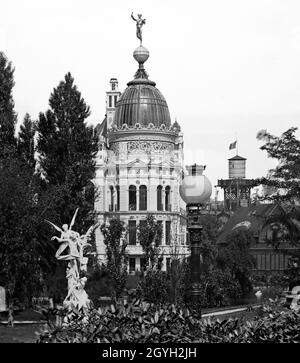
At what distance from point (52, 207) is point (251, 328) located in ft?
98.6

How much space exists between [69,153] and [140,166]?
32709 millimetres

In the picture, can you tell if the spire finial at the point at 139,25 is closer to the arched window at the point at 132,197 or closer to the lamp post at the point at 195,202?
the arched window at the point at 132,197

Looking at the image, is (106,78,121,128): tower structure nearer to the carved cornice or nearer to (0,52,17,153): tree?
the carved cornice

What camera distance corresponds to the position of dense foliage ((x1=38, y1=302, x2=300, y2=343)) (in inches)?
427

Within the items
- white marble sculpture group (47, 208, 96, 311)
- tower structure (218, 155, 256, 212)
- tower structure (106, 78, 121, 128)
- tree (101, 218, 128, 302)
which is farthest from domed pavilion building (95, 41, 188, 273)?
white marble sculpture group (47, 208, 96, 311)

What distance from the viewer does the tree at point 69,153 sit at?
44.8m

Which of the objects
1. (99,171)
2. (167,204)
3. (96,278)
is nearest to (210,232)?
(167,204)

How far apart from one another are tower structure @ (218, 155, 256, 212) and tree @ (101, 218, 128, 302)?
2643 inches

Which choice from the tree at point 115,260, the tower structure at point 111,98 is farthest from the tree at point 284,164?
the tower structure at point 111,98

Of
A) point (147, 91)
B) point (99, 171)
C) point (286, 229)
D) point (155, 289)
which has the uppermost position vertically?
point (147, 91)

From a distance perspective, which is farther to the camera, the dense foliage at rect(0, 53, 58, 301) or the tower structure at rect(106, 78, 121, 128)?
the tower structure at rect(106, 78, 121, 128)

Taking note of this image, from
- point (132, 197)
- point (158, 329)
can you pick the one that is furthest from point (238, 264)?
point (158, 329)

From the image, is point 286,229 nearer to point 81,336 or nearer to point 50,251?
point 50,251

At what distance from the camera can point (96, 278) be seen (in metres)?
44.0
